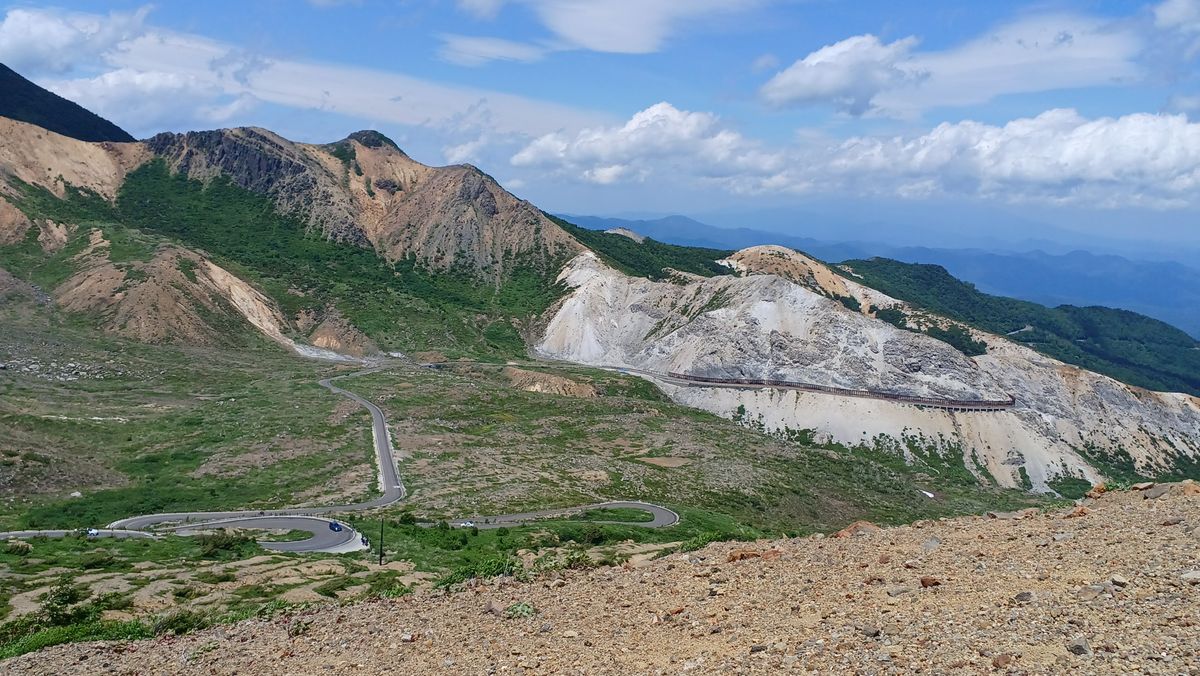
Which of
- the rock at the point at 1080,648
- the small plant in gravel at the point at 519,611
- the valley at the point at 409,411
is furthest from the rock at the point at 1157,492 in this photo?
the small plant in gravel at the point at 519,611

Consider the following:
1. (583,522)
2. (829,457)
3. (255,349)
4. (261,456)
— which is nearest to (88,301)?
(255,349)

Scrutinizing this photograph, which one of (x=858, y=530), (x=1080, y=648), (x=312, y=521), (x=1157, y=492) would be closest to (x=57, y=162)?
(x=312, y=521)

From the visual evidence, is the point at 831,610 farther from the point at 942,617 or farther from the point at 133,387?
the point at 133,387

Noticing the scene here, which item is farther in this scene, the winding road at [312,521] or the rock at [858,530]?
the winding road at [312,521]

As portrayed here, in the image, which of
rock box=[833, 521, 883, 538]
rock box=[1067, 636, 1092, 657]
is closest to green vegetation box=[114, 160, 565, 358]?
rock box=[833, 521, 883, 538]

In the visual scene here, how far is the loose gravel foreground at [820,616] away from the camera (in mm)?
11117

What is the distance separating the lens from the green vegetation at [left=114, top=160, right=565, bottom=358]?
153 metres

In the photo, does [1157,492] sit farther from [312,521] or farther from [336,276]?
[336,276]

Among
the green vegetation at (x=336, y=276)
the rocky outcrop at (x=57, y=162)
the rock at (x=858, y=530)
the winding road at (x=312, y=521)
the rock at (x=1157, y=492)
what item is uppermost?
the rocky outcrop at (x=57, y=162)

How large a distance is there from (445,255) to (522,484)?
453ft

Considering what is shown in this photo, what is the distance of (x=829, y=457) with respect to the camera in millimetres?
96812

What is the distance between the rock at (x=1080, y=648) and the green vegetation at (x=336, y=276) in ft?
458

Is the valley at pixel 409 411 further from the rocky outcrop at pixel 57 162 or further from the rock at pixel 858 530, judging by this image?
the rock at pixel 858 530

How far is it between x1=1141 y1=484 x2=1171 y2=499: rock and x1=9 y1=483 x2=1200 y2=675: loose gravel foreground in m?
0.09
